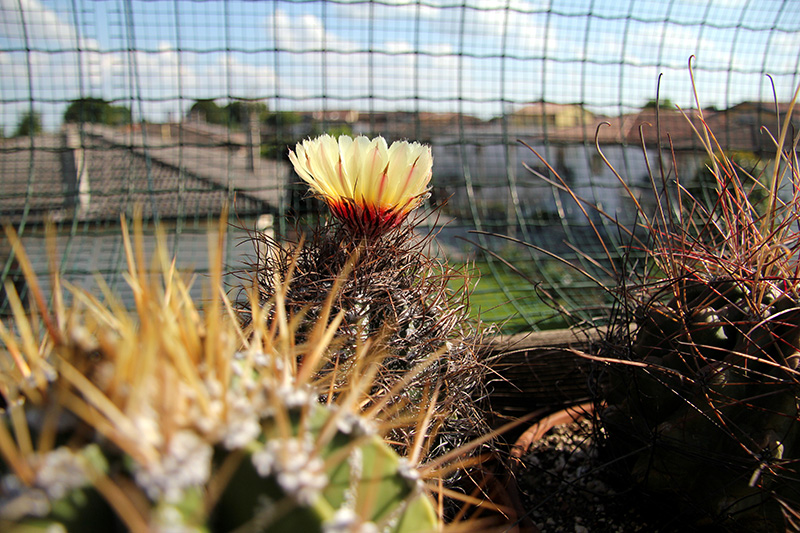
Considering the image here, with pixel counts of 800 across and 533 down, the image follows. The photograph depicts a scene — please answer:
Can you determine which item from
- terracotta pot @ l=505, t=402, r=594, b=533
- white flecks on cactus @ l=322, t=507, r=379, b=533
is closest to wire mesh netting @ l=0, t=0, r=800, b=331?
terracotta pot @ l=505, t=402, r=594, b=533

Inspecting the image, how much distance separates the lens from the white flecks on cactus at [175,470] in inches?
9.5

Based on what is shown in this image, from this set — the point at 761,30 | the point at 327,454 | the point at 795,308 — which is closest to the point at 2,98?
the point at 327,454

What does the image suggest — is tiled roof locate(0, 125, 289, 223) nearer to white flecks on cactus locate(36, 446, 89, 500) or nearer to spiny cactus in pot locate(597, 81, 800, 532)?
spiny cactus in pot locate(597, 81, 800, 532)

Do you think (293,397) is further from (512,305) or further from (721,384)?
(512,305)

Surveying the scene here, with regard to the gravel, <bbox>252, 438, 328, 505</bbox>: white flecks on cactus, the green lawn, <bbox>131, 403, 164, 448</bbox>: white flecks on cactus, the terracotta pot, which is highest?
<bbox>131, 403, 164, 448</bbox>: white flecks on cactus

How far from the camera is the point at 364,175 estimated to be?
1.78 feet

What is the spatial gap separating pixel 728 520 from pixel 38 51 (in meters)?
1.57

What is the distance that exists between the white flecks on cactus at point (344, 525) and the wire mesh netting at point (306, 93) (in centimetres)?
96

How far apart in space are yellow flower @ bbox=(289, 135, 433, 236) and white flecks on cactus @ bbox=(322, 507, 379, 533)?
12.9 inches

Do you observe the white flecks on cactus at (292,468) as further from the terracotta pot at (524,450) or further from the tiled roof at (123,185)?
the tiled roof at (123,185)

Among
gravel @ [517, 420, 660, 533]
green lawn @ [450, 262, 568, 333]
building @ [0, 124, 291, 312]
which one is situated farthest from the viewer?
building @ [0, 124, 291, 312]

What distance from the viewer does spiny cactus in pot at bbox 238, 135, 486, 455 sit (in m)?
0.54

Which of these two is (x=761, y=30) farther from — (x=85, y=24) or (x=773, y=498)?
(x=85, y=24)

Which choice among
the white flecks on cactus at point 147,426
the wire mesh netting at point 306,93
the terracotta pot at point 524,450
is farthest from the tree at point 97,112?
the white flecks on cactus at point 147,426
